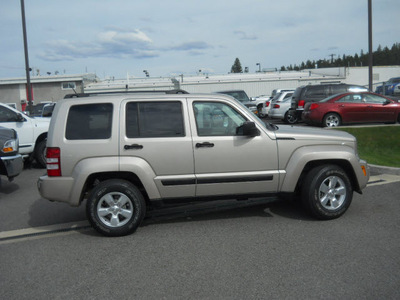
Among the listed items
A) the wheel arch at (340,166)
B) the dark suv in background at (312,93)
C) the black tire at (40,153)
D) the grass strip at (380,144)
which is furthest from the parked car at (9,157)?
the dark suv in background at (312,93)

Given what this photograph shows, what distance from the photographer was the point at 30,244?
5031 mm

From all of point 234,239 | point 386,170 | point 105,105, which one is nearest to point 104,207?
point 105,105

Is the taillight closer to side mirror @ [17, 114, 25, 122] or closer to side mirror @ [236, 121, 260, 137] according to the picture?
side mirror @ [236, 121, 260, 137]

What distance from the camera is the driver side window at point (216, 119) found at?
538cm

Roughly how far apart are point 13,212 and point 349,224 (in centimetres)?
525

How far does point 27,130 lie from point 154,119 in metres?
6.70

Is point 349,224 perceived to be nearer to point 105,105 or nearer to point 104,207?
point 104,207

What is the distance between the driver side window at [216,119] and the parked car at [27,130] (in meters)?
6.95

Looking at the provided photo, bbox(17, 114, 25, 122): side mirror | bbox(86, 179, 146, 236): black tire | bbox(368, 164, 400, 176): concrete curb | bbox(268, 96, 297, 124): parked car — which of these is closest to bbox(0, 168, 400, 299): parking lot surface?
bbox(86, 179, 146, 236): black tire

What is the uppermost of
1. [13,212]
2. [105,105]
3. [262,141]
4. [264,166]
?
[105,105]

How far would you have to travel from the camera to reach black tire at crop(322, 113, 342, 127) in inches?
595

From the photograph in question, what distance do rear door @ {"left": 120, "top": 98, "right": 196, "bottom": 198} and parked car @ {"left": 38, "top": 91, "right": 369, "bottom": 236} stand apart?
1 cm

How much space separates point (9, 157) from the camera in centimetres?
787

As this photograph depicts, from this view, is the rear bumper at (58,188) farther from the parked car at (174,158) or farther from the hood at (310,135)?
the hood at (310,135)
